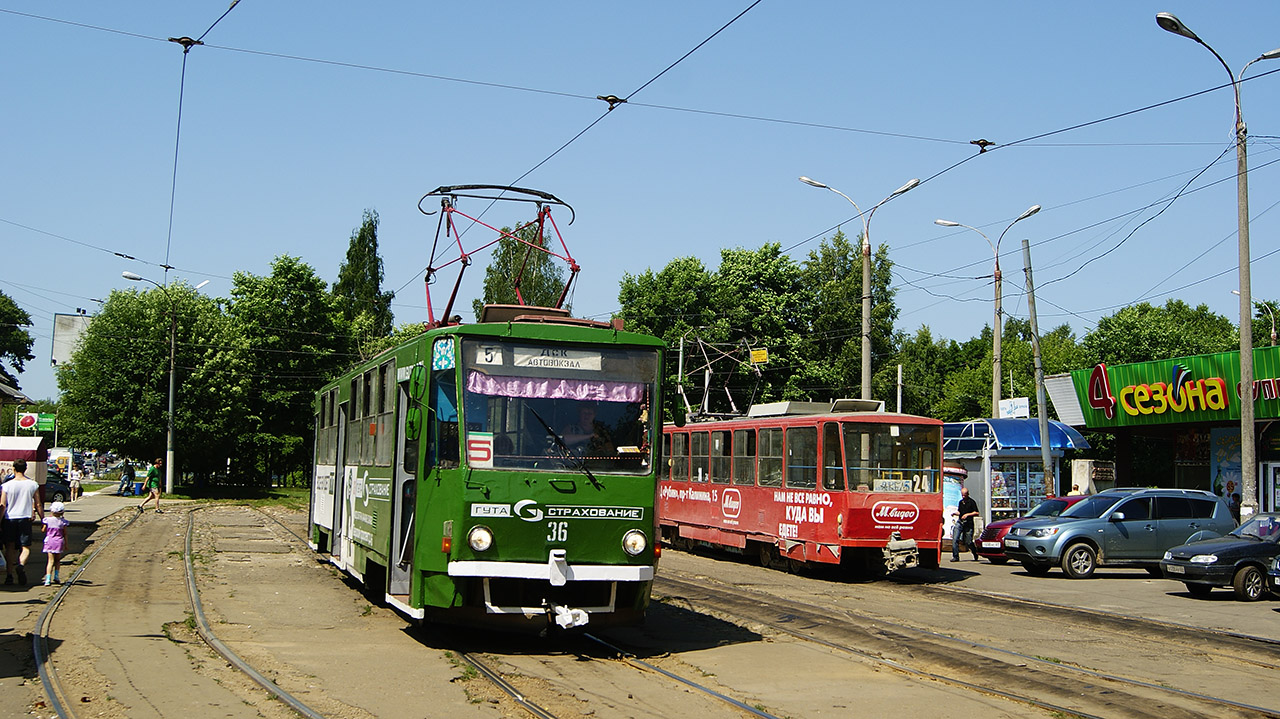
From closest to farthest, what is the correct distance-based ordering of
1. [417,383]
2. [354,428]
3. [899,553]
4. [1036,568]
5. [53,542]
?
[417,383], [354,428], [53,542], [899,553], [1036,568]

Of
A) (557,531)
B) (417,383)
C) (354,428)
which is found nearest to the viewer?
(557,531)

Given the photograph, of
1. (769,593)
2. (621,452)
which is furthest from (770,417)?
(621,452)

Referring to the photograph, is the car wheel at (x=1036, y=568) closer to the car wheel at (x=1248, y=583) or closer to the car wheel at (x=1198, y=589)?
the car wheel at (x=1198, y=589)

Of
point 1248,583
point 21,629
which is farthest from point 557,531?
point 1248,583

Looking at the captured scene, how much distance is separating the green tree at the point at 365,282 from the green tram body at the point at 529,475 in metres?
66.2

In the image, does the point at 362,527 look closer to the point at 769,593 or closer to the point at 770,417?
the point at 769,593

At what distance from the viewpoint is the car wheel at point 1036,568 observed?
21.9m

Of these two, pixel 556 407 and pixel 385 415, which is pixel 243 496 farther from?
pixel 556 407

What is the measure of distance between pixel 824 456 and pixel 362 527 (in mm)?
8615

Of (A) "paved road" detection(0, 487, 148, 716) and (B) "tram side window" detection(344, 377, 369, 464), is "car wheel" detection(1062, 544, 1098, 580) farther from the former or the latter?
(A) "paved road" detection(0, 487, 148, 716)

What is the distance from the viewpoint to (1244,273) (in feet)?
71.1

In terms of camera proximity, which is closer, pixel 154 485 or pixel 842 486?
pixel 842 486

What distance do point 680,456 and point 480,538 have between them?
53.3ft

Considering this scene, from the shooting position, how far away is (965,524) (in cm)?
2541
